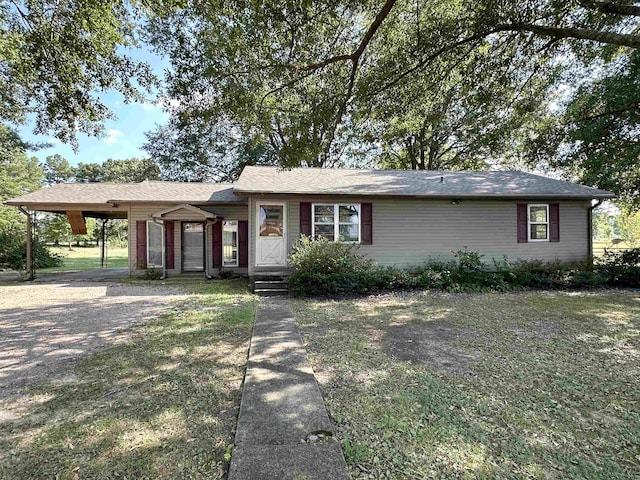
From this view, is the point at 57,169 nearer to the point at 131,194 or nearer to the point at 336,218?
the point at 131,194

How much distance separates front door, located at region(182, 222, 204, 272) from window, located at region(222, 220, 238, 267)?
3.54 ft

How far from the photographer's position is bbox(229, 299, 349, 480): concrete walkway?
2.14 meters

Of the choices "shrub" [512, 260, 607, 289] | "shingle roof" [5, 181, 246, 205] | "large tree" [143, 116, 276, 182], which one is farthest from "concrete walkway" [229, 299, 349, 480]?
"large tree" [143, 116, 276, 182]

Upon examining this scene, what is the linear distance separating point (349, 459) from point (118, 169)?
163 ft

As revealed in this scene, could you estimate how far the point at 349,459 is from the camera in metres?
2.34

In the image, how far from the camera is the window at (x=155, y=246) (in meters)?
12.5

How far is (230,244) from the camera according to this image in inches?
506

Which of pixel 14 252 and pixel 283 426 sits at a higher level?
pixel 14 252

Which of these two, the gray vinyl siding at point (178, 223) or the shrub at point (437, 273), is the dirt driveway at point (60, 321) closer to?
the gray vinyl siding at point (178, 223)

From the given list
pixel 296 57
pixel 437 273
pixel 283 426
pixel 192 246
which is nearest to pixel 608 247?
pixel 437 273

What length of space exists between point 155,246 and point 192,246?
1331mm

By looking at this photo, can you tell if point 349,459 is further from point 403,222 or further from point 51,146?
point 51,146

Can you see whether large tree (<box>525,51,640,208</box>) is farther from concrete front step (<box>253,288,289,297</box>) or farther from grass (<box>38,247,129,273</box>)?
grass (<box>38,247,129,273</box>)

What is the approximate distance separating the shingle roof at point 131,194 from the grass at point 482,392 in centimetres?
813
